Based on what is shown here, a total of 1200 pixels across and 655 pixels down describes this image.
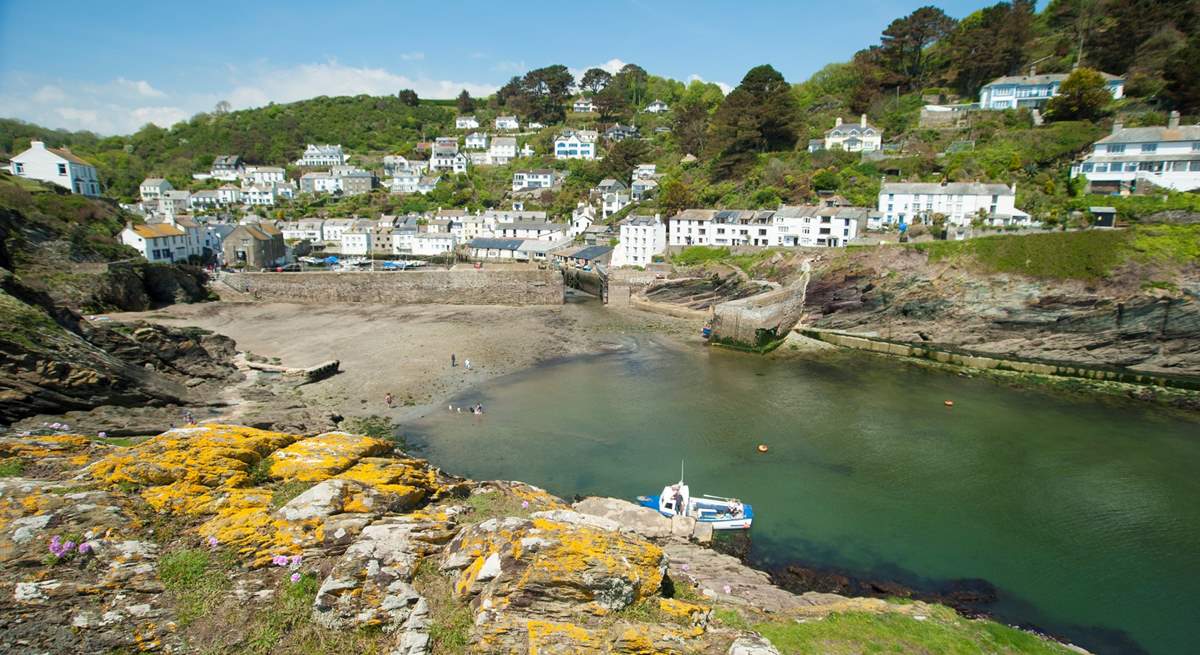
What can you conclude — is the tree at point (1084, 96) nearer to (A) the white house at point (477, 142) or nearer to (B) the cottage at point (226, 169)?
(A) the white house at point (477, 142)

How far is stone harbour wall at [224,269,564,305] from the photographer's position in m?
46.5

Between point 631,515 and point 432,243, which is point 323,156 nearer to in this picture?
point 432,243

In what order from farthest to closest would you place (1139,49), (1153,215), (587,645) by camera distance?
1. (1139,49)
2. (1153,215)
3. (587,645)

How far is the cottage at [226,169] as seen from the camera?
94000mm

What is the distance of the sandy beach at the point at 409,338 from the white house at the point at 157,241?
25.4 ft

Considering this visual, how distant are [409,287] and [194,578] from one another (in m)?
41.5

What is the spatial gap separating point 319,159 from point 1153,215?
10755 cm

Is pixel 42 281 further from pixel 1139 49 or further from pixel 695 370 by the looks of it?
pixel 1139 49

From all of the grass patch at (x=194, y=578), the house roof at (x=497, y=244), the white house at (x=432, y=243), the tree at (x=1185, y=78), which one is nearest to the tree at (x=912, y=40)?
the tree at (x=1185, y=78)

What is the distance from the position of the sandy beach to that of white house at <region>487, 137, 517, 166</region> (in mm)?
53731

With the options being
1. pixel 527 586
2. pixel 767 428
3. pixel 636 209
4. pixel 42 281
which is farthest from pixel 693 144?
pixel 527 586

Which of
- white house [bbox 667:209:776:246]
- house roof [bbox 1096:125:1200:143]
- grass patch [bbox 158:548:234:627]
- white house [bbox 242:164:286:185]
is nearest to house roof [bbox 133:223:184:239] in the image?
white house [bbox 667:209:776:246]

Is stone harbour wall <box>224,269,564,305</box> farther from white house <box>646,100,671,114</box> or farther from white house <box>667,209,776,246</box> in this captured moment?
white house <box>646,100,671,114</box>

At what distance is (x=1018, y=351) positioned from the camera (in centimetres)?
3300
